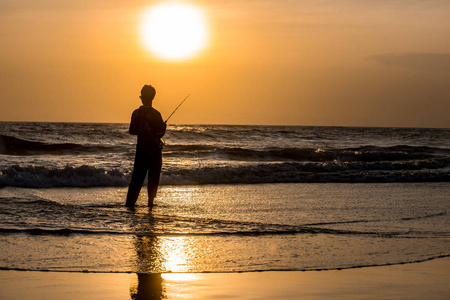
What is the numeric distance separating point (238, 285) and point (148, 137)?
3.90m

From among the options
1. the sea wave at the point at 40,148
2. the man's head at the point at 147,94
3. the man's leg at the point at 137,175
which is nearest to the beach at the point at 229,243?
the man's leg at the point at 137,175

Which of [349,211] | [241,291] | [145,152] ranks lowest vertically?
[241,291]

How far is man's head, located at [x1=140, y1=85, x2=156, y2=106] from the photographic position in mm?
7516

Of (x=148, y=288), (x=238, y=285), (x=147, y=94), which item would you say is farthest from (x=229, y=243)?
(x=147, y=94)

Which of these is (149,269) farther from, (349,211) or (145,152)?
(349,211)

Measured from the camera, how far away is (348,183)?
43.5 ft

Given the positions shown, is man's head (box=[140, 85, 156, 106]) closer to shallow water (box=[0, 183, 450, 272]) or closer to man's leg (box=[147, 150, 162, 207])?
man's leg (box=[147, 150, 162, 207])

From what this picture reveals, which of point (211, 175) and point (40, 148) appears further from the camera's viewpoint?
point (40, 148)

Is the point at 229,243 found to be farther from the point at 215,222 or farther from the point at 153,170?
the point at 153,170

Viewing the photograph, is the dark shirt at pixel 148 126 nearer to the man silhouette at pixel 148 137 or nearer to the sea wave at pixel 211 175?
the man silhouette at pixel 148 137

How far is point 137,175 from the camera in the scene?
7.73 meters

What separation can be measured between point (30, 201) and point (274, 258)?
4352 millimetres

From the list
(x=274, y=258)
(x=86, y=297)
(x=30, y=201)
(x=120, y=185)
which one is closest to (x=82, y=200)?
(x=30, y=201)

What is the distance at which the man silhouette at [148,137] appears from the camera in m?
7.49
